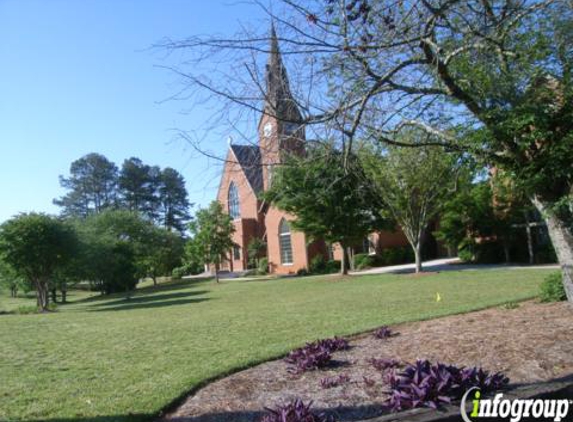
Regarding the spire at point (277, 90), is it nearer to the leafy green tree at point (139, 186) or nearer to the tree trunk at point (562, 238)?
the tree trunk at point (562, 238)

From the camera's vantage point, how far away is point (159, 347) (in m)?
8.60

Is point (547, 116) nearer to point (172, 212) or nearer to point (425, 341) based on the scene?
point (425, 341)

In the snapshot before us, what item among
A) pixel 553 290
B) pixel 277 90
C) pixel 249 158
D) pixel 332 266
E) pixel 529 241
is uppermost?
pixel 277 90

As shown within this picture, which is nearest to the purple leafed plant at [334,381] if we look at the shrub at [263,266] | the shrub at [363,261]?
the shrub at [363,261]

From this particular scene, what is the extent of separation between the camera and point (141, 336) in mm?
10219

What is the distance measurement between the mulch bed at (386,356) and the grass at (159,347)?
0.62m

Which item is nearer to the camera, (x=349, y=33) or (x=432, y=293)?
(x=349, y=33)

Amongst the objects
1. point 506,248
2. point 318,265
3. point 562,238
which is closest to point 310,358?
point 562,238

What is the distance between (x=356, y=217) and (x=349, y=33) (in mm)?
21404

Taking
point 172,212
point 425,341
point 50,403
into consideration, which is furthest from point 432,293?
point 172,212

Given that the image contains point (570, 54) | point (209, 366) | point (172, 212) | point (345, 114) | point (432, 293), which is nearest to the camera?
point (345, 114)

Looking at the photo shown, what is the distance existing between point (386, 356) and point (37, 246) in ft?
66.0

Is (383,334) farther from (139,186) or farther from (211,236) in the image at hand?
(139,186)

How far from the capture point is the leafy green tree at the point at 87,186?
2997 inches
